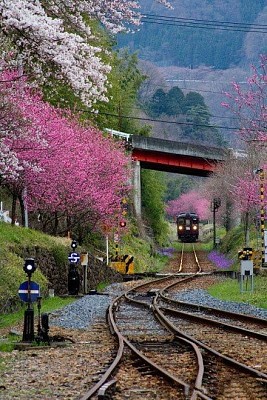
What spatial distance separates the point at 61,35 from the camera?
45.8 ft

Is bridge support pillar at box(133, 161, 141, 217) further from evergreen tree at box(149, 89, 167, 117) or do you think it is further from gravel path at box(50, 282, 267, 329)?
evergreen tree at box(149, 89, 167, 117)

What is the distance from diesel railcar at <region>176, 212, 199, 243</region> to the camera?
10312 cm

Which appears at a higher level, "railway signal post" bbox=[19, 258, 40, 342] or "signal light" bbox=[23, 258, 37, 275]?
"signal light" bbox=[23, 258, 37, 275]

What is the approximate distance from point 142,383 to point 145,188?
67217 mm

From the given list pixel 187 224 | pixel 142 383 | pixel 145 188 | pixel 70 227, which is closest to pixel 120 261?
pixel 70 227

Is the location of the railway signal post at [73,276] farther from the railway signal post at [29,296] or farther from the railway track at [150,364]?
the railway signal post at [29,296]

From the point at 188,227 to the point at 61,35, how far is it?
297ft

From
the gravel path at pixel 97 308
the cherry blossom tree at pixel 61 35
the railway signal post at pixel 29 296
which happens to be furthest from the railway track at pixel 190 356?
the cherry blossom tree at pixel 61 35

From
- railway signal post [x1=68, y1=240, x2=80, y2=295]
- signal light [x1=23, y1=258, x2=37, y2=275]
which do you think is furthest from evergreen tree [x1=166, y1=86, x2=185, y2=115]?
signal light [x1=23, y1=258, x2=37, y2=275]

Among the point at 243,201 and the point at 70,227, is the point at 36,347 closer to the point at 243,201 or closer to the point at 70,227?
the point at 70,227

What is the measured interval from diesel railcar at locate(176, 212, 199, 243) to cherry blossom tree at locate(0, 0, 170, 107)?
87065mm

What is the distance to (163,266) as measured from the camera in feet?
197

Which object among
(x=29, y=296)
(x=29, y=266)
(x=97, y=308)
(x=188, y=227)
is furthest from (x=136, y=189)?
(x=29, y=266)

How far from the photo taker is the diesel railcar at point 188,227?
338 feet
